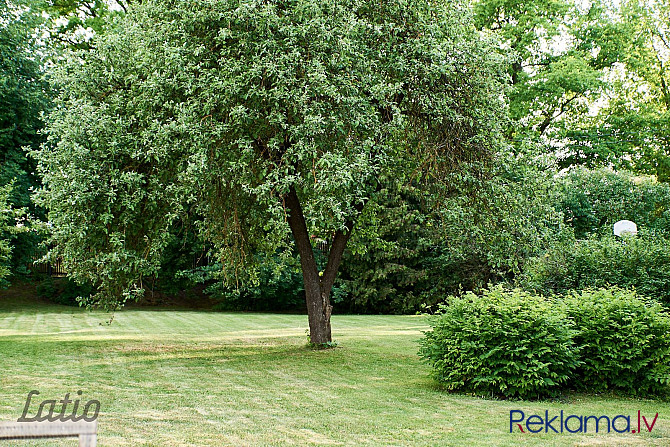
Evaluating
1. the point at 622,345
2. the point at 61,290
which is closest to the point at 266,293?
the point at 61,290

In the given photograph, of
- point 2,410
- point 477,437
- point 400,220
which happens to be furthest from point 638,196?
point 2,410

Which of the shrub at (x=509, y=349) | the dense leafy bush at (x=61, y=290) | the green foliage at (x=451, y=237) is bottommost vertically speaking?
the shrub at (x=509, y=349)

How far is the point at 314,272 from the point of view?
12.1m

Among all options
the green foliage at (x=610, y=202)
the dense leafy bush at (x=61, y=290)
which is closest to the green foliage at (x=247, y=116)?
the green foliage at (x=610, y=202)

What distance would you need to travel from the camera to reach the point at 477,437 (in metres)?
5.60

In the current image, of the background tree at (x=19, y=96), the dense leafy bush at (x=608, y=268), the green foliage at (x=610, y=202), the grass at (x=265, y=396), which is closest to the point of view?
the grass at (x=265, y=396)

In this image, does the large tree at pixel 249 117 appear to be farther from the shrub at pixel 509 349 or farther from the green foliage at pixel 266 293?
the green foliage at pixel 266 293

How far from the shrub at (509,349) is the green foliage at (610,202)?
52.1ft

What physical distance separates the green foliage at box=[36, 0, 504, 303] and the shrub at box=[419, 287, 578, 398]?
2.45 metres

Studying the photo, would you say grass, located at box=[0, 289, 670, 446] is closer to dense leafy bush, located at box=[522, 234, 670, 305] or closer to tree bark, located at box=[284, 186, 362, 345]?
tree bark, located at box=[284, 186, 362, 345]

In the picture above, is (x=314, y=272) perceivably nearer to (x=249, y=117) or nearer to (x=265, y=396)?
(x=249, y=117)

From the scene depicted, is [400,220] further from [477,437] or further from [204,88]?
[477,437]

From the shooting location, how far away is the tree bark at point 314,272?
11859 mm

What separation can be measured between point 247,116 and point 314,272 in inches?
163
